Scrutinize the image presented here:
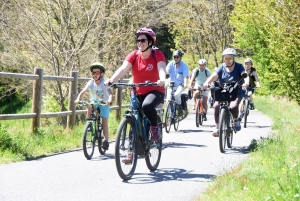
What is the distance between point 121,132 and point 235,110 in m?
4.28

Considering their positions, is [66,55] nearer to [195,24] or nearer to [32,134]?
[32,134]

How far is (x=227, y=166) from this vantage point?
30.0 feet

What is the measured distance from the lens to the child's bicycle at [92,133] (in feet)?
32.8

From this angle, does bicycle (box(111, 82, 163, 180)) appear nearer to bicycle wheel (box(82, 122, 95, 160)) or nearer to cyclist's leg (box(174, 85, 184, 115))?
bicycle wheel (box(82, 122, 95, 160))

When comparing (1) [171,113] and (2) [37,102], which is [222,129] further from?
(1) [171,113]

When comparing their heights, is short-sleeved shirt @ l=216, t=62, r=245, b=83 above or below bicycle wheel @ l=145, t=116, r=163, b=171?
above

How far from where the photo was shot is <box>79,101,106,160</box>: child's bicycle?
1000cm

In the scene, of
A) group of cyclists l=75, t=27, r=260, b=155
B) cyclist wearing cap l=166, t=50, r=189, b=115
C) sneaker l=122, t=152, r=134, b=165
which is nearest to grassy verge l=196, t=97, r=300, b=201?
sneaker l=122, t=152, r=134, b=165

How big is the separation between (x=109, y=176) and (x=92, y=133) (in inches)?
82.3

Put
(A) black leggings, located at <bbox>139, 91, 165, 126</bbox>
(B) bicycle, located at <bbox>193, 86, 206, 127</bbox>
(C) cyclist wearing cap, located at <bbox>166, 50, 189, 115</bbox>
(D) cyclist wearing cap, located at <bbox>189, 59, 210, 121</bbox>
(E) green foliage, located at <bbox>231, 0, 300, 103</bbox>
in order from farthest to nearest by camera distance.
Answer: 1. (E) green foliage, located at <bbox>231, 0, 300, 103</bbox>
2. (D) cyclist wearing cap, located at <bbox>189, 59, 210, 121</bbox>
3. (B) bicycle, located at <bbox>193, 86, 206, 127</bbox>
4. (C) cyclist wearing cap, located at <bbox>166, 50, 189, 115</bbox>
5. (A) black leggings, located at <bbox>139, 91, 165, 126</bbox>

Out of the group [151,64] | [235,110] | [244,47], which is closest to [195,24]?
[244,47]

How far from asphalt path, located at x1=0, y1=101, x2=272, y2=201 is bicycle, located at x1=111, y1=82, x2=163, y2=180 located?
0.20 meters

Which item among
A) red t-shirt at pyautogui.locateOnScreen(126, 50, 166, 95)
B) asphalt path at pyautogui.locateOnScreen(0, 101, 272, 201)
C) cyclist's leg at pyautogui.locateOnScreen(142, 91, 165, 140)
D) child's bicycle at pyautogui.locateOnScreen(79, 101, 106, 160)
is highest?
red t-shirt at pyautogui.locateOnScreen(126, 50, 166, 95)

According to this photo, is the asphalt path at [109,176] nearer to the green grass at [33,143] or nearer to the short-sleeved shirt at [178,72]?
the green grass at [33,143]
